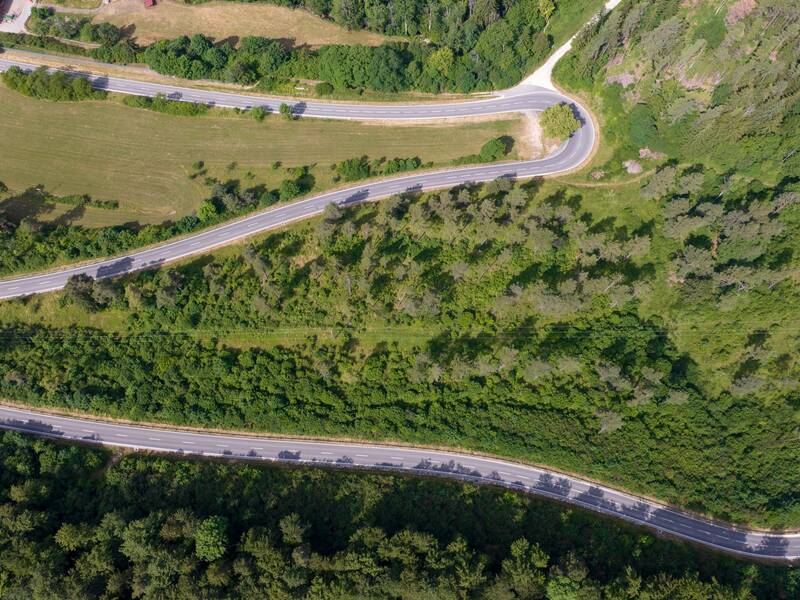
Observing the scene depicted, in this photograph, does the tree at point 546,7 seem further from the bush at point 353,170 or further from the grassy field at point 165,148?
the bush at point 353,170

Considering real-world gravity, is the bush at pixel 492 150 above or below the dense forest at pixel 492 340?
above

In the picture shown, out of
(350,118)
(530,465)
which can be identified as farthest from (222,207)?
(530,465)

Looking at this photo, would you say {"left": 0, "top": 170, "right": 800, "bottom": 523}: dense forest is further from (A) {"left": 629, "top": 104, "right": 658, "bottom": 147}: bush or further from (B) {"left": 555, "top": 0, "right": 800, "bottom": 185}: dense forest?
(A) {"left": 629, "top": 104, "right": 658, "bottom": 147}: bush

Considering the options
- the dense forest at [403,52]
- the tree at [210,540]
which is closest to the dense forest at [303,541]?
the tree at [210,540]

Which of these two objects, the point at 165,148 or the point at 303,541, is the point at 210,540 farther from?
the point at 165,148

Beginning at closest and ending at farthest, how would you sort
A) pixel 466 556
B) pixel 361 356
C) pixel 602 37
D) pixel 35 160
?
pixel 466 556, pixel 361 356, pixel 602 37, pixel 35 160

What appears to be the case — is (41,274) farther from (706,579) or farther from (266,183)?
(706,579)

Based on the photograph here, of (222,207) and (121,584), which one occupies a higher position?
(222,207)

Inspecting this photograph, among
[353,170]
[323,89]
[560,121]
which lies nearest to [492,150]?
[560,121]
